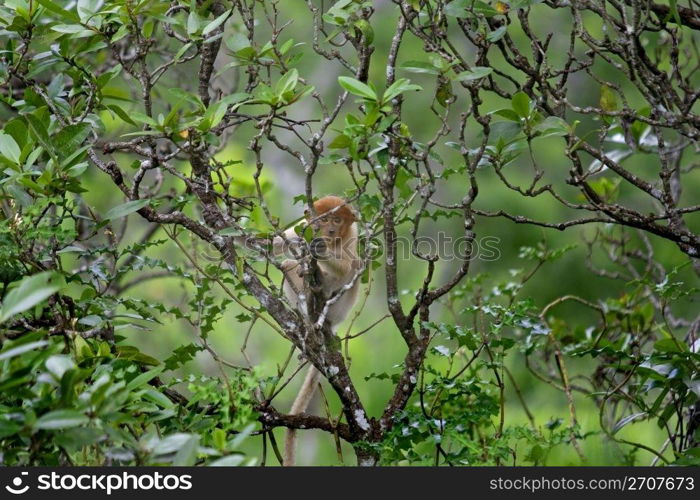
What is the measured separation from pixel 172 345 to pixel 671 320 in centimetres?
309

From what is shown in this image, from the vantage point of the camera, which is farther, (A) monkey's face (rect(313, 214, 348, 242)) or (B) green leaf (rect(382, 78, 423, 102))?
(A) monkey's face (rect(313, 214, 348, 242))

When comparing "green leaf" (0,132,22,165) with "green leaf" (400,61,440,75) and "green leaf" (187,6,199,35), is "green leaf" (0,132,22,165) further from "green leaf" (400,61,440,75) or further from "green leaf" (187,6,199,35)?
"green leaf" (400,61,440,75)

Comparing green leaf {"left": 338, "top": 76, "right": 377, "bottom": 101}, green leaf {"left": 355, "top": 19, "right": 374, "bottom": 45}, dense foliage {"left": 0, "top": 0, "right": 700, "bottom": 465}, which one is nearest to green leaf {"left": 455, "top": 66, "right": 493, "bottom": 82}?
dense foliage {"left": 0, "top": 0, "right": 700, "bottom": 465}

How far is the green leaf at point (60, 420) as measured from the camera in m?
1.66

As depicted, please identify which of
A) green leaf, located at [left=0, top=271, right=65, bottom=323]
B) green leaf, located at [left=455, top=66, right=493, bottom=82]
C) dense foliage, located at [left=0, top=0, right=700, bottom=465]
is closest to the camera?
green leaf, located at [left=0, top=271, right=65, bottom=323]

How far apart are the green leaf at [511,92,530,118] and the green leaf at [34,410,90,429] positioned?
4.26 feet

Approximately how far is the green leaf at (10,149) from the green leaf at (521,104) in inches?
49.1

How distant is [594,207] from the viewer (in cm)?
245

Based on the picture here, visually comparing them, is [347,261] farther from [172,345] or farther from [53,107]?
[53,107]

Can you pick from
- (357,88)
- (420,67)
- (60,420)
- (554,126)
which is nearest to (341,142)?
(357,88)

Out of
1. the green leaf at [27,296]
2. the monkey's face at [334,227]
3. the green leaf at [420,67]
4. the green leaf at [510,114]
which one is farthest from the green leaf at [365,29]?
the monkey's face at [334,227]

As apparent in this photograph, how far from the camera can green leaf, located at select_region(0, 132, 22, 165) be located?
2.22 meters

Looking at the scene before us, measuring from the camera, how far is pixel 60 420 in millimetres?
1665

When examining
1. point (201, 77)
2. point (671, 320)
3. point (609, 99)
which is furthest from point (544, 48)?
point (671, 320)
